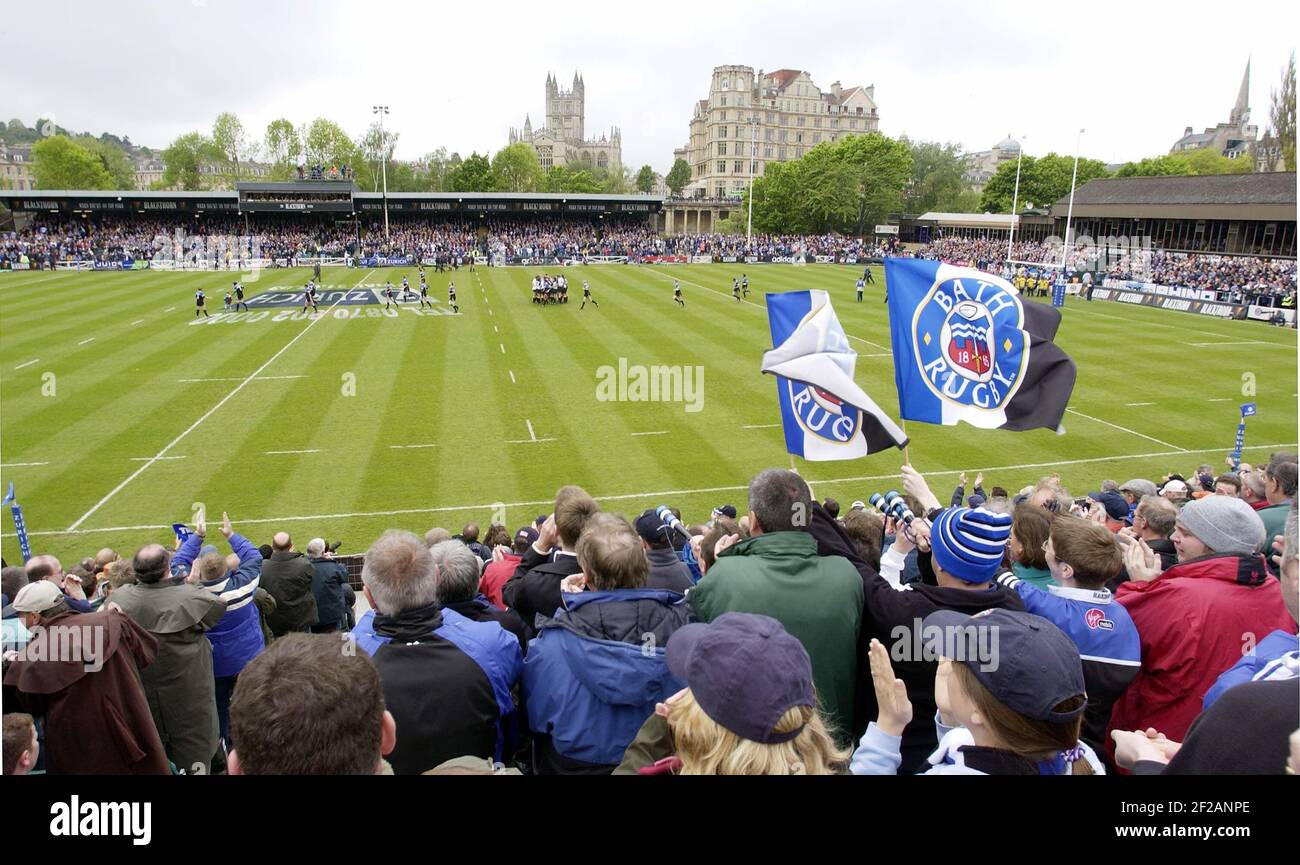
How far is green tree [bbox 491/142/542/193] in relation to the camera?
129125 mm

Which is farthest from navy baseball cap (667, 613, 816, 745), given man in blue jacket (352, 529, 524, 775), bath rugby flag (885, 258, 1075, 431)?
bath rugby flag (885, 258, 1075, 431)

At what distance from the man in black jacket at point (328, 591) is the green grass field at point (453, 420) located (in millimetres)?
4773

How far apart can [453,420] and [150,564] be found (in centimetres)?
1422

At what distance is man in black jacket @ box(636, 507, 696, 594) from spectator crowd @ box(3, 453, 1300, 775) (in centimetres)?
2

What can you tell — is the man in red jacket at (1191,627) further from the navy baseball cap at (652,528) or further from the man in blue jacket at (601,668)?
the navy baseball cap at (652,528)

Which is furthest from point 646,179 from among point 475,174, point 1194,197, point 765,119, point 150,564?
point 150,564

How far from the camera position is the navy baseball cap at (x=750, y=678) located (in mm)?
2473

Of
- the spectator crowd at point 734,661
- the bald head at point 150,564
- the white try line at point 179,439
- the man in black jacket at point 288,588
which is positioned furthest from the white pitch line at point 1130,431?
the white try line at point 179,439

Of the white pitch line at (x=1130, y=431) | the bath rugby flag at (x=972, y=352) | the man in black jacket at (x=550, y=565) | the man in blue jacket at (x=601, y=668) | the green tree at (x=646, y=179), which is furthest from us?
the green tree at (x=646, y=179)

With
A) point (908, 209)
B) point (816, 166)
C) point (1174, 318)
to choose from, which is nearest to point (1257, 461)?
point (1174, 318)

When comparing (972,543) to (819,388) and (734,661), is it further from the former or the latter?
(819,388)

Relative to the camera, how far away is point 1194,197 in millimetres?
58656

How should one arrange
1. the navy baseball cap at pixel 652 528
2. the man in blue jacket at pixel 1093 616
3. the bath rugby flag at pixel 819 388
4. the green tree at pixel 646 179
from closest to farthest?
the man in blue jacket at pixel 1093 616 < the navy baseball cap at pixel 652 528 < the bath rugby flag at pixel 819 388 < the green tree at pixel 646 179
